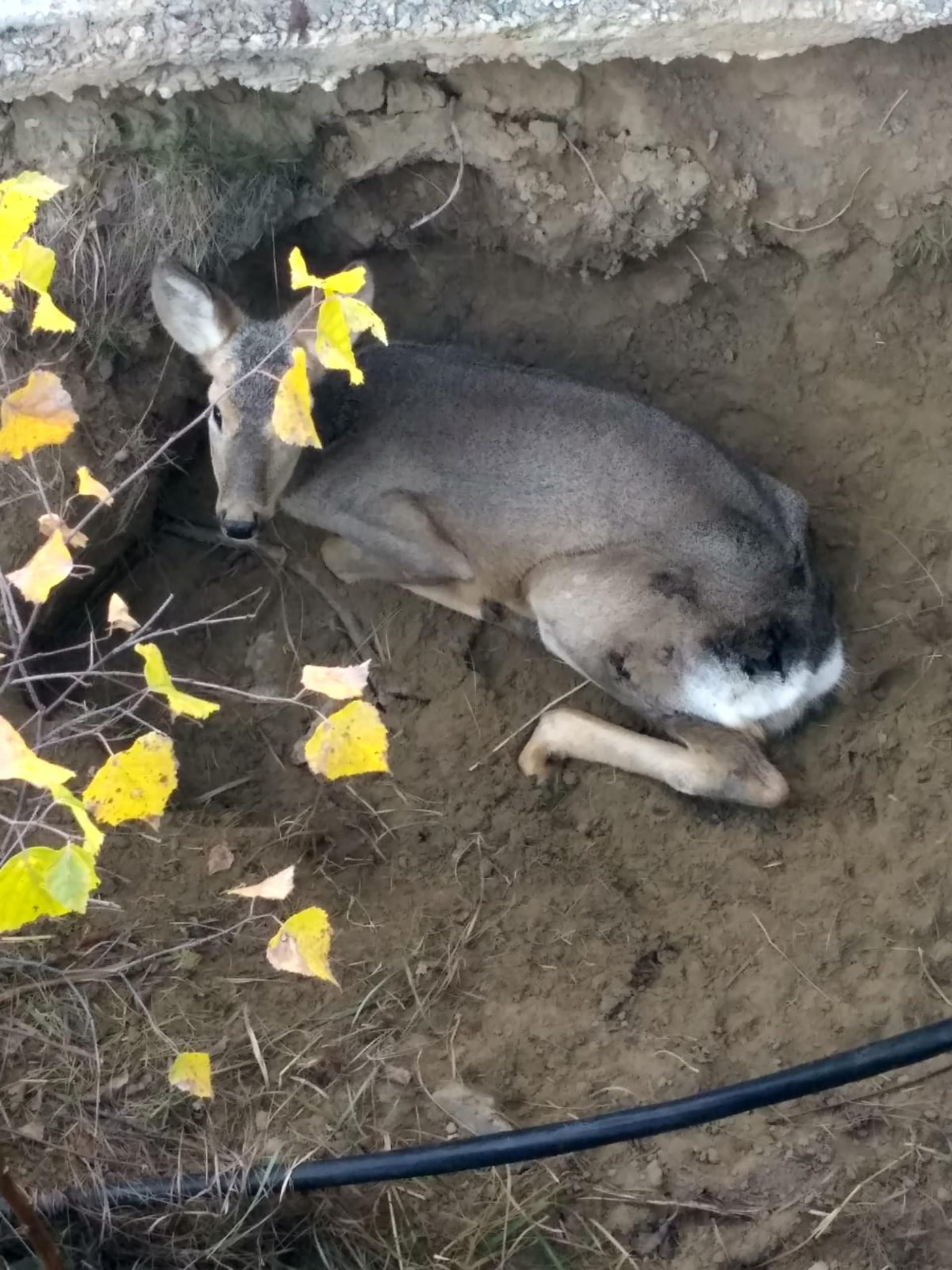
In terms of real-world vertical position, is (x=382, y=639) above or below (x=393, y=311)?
below

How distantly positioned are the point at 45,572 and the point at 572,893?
6.85 feet

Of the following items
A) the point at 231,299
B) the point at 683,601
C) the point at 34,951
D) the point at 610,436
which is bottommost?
the point at 34,951

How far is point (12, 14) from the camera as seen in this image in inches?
133

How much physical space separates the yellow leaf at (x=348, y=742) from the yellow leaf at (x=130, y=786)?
0.28m

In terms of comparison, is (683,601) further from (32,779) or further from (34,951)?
(32,779)

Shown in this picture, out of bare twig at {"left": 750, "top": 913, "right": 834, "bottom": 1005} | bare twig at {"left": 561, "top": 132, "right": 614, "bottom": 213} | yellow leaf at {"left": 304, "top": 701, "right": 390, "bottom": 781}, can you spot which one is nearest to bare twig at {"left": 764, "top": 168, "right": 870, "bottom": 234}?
bare twig at {"left": 561, "top": 132, "right": 614, "bottom": 213}

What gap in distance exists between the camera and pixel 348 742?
2.36 m

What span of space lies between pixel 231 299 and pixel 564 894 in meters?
2.23

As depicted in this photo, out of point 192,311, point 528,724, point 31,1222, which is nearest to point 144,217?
point 192,311

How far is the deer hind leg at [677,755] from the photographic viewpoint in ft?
12.8

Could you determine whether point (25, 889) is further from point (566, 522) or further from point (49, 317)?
point (566, 522)

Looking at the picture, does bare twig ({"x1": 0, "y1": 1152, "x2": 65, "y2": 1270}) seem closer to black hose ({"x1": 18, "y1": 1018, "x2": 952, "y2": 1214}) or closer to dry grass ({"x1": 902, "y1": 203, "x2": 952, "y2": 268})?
black hose ({"x1": 18, "y1": 1018, "x2": 952, "y2": 1214})

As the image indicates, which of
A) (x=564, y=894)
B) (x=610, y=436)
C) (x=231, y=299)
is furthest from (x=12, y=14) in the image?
(x=564, y=894)

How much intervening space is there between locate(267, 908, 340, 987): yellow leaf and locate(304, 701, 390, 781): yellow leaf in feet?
1.31
